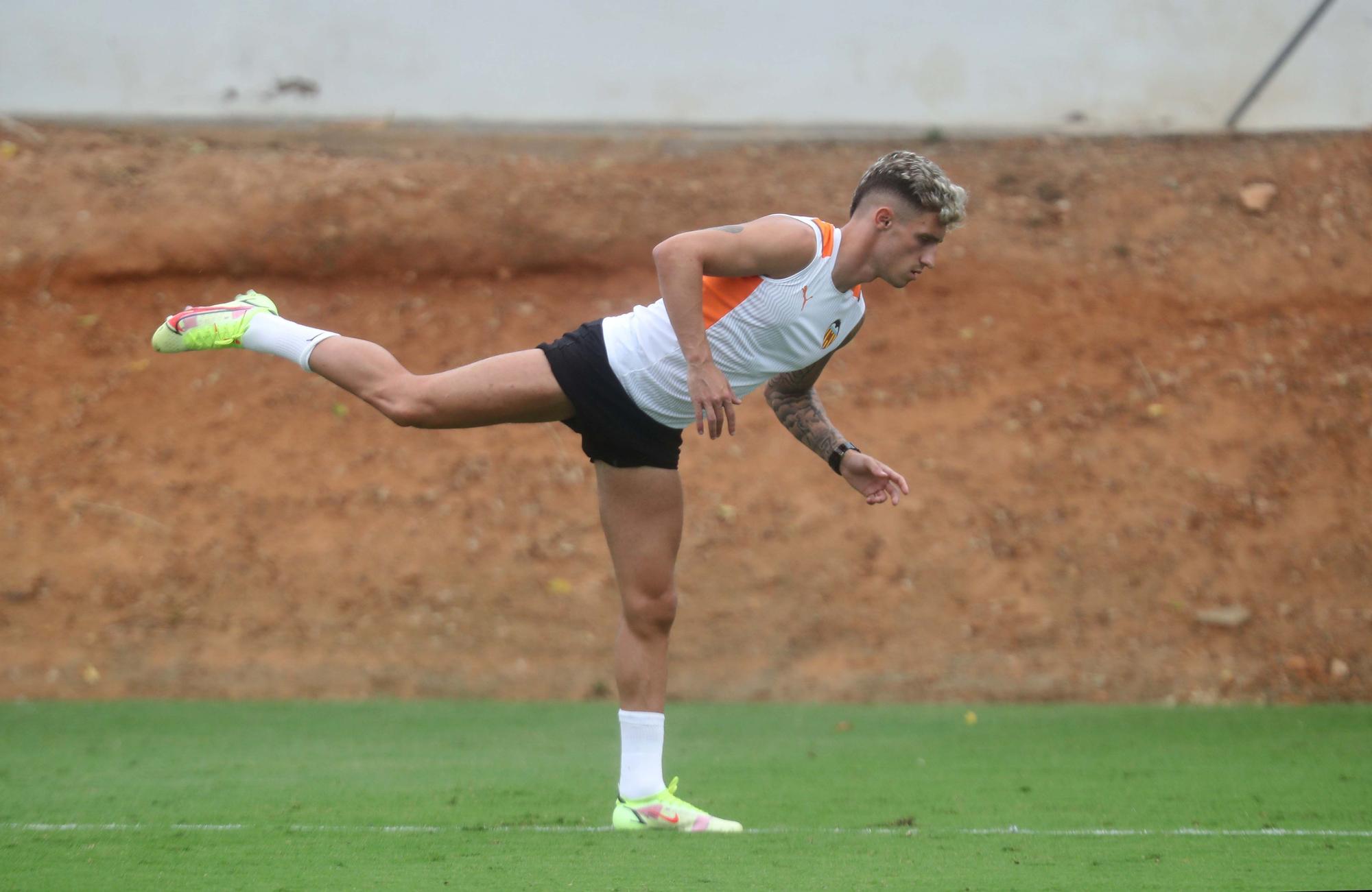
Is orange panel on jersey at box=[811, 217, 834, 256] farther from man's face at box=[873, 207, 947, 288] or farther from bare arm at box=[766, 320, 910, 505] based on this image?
bare arm at box=[766, 320, 910, 505]

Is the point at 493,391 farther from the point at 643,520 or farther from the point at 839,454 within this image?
the point at 839,454

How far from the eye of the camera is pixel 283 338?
4797 millimetres

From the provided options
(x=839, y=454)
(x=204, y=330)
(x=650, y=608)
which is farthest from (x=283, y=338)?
(x=839, y=454)

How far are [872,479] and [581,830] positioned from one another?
1644mm

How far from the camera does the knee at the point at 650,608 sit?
478 centimetres

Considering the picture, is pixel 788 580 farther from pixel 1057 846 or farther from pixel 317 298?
pixel 1057 846

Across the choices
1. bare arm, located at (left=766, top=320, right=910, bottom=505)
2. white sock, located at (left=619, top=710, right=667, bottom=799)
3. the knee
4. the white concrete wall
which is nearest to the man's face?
bare arm, located at (left=766, top=320, right=910, bottom=505)

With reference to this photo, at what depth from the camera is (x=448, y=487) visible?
10.7m

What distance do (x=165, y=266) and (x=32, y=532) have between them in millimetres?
2650

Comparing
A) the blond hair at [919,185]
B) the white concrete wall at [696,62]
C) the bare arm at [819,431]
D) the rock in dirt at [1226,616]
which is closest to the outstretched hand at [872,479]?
the bare arm at [819,431]

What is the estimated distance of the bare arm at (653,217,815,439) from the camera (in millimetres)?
4184

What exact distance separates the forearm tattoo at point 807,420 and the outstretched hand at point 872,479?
0.40 feet

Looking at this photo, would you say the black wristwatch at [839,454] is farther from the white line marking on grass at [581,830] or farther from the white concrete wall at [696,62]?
the white concrete wall at [696,62]

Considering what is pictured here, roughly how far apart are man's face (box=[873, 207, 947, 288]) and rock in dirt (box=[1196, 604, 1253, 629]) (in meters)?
6.22
